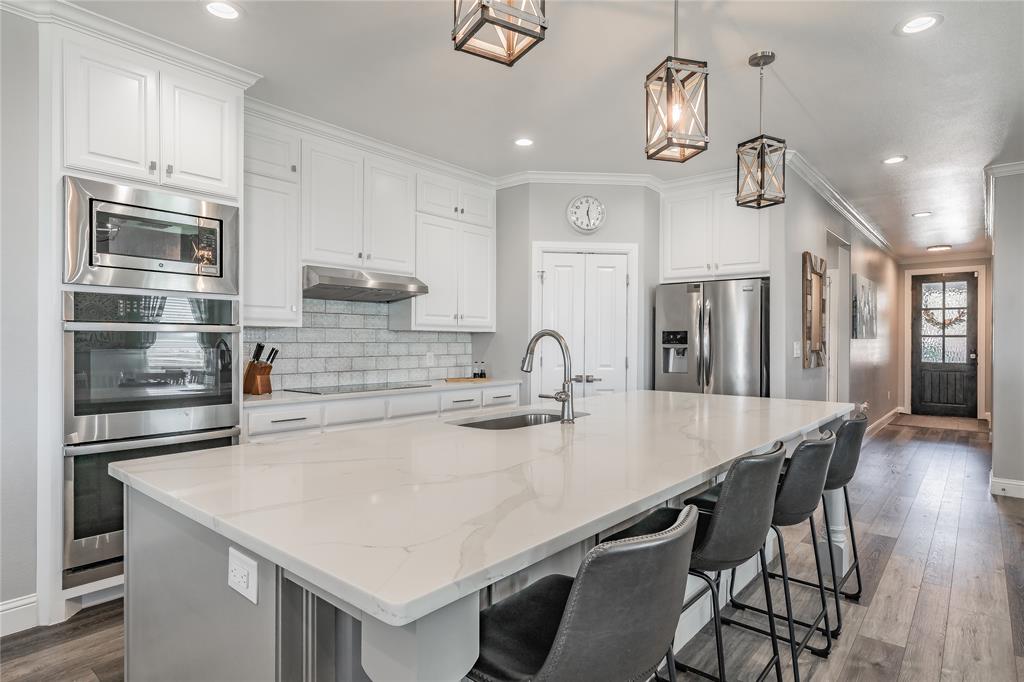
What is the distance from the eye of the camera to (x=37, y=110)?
233cm

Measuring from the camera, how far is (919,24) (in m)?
2.39

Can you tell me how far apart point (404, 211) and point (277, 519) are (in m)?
3.38

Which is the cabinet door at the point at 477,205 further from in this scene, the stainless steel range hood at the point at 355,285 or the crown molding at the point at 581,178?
the stainless steel range hood at the point at 355,285

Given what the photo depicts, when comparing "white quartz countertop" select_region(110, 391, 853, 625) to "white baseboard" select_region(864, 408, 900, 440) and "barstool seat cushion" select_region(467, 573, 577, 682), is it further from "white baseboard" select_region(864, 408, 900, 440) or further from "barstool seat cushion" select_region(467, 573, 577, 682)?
"white baseboard" select_region(864, 408, 900, 440)

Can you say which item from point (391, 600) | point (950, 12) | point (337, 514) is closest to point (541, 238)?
point (950, 12)

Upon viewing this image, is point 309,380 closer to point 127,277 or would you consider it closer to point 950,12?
point 127,277

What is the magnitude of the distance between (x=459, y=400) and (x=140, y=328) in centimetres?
213

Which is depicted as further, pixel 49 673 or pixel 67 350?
pixel 67 350

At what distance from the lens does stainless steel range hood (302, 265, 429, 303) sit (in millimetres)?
3482

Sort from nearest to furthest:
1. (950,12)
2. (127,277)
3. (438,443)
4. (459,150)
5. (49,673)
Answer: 1. (438,443)
2. (49,673)
3. (950,12)
4. (127,277)
5. (459,150)

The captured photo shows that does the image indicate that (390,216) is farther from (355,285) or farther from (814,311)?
(814,311)

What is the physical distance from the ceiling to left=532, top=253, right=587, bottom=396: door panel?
812mm

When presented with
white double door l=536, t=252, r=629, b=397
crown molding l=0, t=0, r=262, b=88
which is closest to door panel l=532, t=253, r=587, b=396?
white double door l=536, t=252, r=629, b=397

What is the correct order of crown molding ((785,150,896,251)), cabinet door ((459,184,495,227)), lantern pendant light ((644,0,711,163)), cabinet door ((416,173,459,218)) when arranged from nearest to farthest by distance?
lantern pendant light ((644,0,711,163)) < crown molding ((785,150,896,251)) < cabinet door ((416,173,459,218)) < cabinet door ((459,184,495,227))
